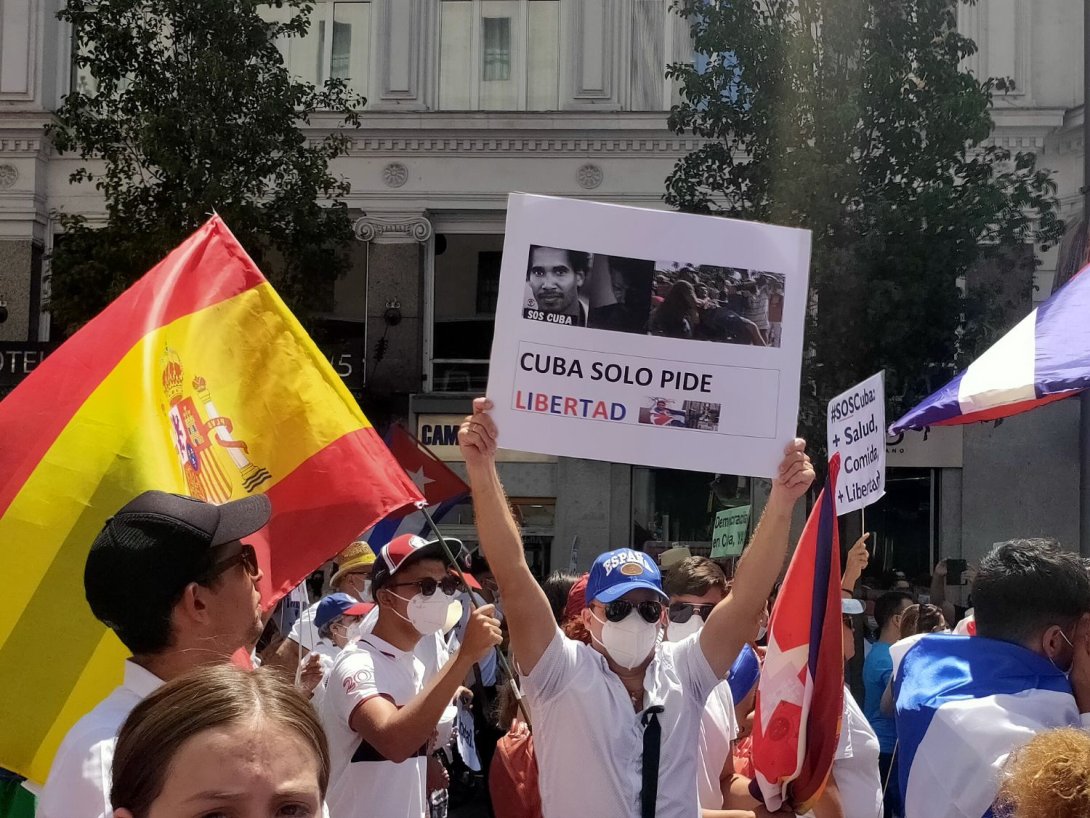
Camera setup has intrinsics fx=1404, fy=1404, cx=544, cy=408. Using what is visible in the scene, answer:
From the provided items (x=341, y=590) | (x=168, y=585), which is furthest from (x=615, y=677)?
(x=341, y=590)

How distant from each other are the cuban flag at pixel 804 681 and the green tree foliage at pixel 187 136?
40.0 ft

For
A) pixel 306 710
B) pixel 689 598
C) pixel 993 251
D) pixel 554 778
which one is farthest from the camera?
pixel 993 251

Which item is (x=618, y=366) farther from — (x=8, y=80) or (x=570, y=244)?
(x=8, y=80)

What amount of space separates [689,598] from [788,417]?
2.28 meters

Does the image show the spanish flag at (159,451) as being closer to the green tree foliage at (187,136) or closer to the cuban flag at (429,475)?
the cuban flag at (429,475)

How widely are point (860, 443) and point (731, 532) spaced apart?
3596 mm

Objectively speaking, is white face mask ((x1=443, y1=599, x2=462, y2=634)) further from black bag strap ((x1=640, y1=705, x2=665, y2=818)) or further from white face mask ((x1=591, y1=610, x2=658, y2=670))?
black bag strap ((x1=640, y1=705, x2=665, y2=818))

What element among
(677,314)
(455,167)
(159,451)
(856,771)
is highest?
(455,167)

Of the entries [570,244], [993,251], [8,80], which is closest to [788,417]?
[570,244]

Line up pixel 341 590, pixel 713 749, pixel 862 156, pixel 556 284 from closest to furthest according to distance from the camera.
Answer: pixel 556 284 → pixel 713 749 → pixel 341 590 → pixel 862 156

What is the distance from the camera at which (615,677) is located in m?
4.00

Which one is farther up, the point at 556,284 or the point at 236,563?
the point at 556,284

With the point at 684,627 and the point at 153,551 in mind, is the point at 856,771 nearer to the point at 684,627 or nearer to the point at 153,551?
the point at 684,627

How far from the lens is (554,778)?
12.6ft
